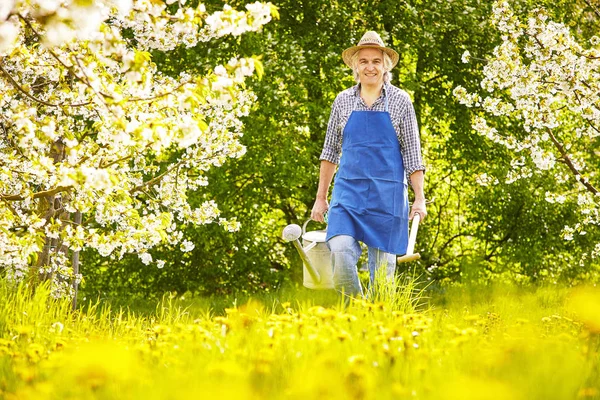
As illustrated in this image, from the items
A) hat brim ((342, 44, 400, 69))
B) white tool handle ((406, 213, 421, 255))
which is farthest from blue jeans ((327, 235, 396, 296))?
hat brim ((342, 44, 400, 69))

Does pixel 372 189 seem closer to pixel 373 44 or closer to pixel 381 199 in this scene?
pixel 381 199

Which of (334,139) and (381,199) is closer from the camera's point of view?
(381,199)

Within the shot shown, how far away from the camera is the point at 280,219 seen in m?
9.59

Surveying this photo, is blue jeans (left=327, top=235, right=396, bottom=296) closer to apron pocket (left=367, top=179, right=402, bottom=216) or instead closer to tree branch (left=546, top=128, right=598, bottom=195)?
apron pocket (left=367, top=179, right=402, bottom=216)

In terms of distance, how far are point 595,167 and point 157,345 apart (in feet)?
26.7

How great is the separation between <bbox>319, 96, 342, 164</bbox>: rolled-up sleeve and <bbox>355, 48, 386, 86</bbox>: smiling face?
9.6 inches

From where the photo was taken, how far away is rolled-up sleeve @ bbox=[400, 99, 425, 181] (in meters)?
4.71

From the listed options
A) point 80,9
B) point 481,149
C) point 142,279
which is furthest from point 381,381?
point 481,149

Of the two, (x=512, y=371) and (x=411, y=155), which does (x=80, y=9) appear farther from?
(x=411, y=155)

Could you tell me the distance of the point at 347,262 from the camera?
14.8 feet

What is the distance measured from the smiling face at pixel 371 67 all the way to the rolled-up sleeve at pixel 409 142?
0.78 feet

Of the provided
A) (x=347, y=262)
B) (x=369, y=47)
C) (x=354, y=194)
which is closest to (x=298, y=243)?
(x=347, y=262)

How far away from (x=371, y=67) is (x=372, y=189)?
0.72 meters

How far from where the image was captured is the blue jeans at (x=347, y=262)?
14.8 feet
